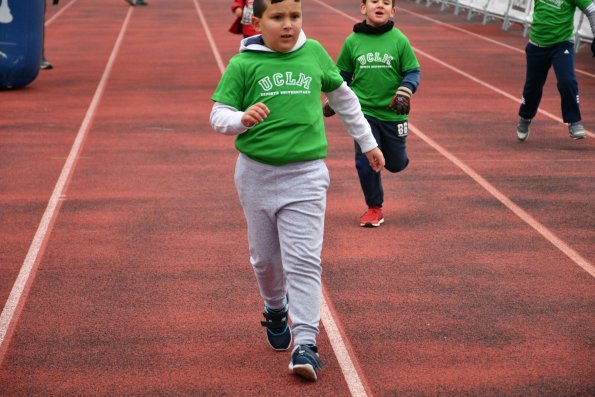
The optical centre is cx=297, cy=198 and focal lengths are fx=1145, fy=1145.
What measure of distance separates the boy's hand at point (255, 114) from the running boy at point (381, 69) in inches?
115

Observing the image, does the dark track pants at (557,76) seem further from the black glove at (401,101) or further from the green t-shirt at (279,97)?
the green t-shirt at (279,97)

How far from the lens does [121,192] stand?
924 cm

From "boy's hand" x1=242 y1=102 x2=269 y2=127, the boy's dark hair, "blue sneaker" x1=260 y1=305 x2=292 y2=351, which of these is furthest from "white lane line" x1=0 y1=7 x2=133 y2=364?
the boy's dark hair

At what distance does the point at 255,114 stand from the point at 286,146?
0.33m

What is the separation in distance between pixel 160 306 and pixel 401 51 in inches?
102

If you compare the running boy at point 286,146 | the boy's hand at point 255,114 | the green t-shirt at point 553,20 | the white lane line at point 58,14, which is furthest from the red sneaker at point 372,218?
the white lane line at point 58,14

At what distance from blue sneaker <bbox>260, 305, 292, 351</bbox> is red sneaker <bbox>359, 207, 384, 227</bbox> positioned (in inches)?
106

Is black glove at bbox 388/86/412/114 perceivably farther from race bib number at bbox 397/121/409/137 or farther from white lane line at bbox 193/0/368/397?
white lane line at bbox 193/0/368/397

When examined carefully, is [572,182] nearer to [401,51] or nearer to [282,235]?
[401,51]

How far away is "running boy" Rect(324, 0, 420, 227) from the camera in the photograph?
25.2ft

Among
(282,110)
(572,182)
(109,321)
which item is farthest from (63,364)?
(572,182)

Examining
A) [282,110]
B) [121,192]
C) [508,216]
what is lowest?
[121,192]

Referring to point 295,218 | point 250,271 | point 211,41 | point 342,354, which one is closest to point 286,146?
point 295,218

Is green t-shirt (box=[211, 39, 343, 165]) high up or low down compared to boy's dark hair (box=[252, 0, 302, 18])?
down
